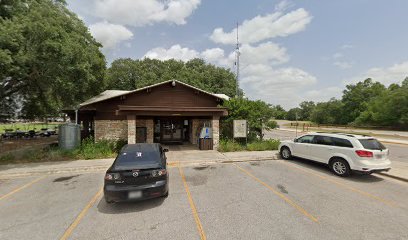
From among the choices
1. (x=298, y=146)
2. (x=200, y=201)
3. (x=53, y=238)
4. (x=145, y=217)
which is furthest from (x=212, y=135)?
(x=53, y=238)

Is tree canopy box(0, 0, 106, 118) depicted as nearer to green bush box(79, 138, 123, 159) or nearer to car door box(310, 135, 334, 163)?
green bush box(79, 138, 123, 159)

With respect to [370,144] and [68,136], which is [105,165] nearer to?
[68,136]

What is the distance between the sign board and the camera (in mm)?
13925

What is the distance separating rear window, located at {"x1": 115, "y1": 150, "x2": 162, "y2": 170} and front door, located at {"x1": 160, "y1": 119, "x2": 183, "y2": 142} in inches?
425

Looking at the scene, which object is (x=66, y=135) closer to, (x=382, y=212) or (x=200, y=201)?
(x=200, y=201)

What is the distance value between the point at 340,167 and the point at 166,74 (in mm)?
33449

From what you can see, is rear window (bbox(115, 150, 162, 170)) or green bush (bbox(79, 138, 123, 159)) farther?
green bush (bbox(79, 138, 123, 159))

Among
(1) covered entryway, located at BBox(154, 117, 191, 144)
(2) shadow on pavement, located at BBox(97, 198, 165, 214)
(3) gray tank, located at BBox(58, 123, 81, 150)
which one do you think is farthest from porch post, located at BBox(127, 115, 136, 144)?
(2) shadow on pavement, located at BBox(97, 198, 165, 214)

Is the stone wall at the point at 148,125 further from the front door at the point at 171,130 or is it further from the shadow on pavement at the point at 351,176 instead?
the shadow on pavement at the point at 351,176

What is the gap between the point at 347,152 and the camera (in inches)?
318

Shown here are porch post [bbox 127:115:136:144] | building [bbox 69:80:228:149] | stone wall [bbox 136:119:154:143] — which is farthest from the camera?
stone wall [bbox 136:119:154:143]

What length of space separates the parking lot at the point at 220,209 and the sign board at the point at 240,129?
5.65m

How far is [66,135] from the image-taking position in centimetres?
1226

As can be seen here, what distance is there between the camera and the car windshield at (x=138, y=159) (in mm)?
5714
